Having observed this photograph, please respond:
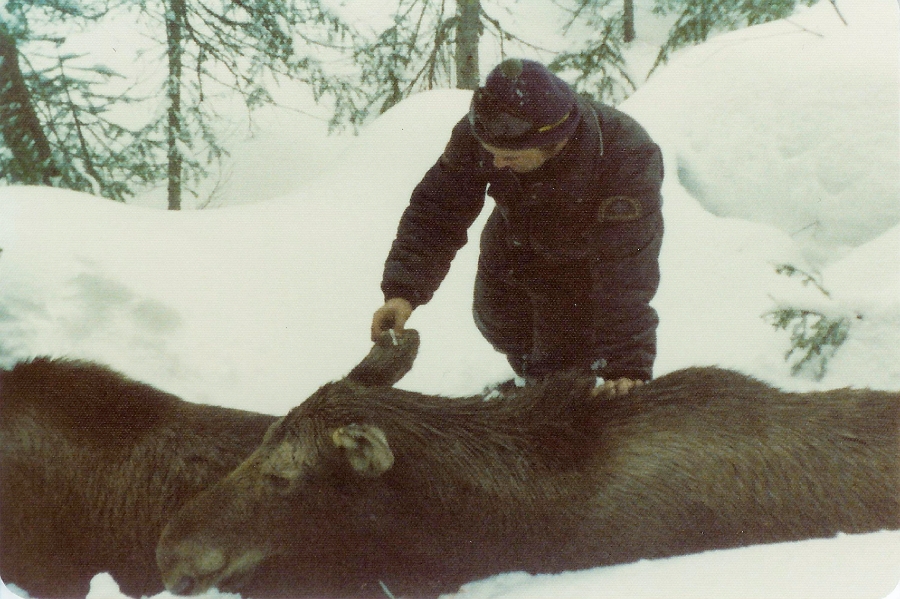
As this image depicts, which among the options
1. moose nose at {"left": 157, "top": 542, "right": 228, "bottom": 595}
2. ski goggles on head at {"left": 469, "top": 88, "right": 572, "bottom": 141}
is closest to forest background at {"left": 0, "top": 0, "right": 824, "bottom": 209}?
ski goggles on head at {"left": 469, "top": 88, "right": 572, "bottom": 141}

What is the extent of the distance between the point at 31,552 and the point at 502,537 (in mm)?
1957

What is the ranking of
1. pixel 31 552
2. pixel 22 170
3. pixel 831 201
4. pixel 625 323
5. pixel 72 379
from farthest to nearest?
1. pixel 831 201
2. pixel 22 170
3. pixel 625 323
4. pixel 72 379
5. pixel 31 552

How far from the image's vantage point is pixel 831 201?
17.0 ft

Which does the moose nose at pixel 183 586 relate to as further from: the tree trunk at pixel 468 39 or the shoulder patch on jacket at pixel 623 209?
the tree trunk at pixel 468 39

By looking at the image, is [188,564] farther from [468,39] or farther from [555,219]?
[468,39]

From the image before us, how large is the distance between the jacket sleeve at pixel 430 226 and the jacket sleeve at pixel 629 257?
29.4 inches

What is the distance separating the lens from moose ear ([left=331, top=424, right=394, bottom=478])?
2.22 m

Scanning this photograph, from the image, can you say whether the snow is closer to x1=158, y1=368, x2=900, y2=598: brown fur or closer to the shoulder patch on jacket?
x1=158, y1=368, x2=900, y2=598: brown fur

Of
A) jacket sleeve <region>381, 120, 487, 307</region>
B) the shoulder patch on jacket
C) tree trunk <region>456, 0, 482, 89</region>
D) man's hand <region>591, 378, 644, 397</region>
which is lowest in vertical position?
man's hand <region>591, 378, 644, 397</region>

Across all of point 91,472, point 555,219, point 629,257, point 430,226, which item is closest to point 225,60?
point 430,226

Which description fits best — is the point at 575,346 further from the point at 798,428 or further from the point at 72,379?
the point at 72,379

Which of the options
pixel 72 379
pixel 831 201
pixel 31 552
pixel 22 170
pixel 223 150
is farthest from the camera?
pixel 223 150

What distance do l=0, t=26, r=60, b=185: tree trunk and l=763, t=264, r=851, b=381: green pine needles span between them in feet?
17.4

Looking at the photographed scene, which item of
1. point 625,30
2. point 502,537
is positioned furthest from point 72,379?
point 625,30
